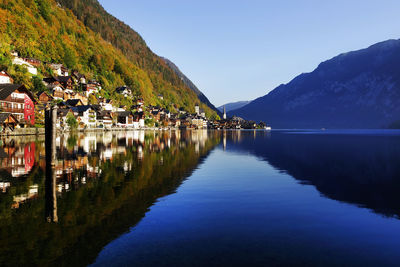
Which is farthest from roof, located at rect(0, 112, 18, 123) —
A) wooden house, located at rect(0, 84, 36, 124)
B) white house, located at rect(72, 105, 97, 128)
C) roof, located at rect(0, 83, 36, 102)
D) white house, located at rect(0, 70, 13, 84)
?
white house, located at rect(72, 105, 97, 128)

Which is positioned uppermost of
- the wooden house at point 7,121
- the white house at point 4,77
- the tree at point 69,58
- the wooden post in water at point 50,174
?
the tree at point 69,58

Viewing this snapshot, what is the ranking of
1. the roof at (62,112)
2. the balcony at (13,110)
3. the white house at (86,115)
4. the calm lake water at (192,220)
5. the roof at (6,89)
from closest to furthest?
the calm lake water at (192,220) < the balcony at (13,110) < the roof at (6,89) < the roof at (62,112) < the white house at (86,115)

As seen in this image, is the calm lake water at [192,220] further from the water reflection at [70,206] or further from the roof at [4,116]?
the roof at [4,116]

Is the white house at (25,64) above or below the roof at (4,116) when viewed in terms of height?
above

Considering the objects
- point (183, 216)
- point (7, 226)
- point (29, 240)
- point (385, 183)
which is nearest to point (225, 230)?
point (183, 216)

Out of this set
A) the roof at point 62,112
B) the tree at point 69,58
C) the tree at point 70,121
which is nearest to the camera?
the roof at point 62,112

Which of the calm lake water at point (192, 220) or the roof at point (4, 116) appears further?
the roof at point (4, 116)

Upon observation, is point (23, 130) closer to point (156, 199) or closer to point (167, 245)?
point (156, 199)

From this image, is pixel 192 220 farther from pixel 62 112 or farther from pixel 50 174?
pixel 62 112

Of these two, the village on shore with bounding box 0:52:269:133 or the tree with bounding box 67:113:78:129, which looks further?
the tree with bounding box 67:113:78:129

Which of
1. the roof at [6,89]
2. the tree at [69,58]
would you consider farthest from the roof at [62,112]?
the tree at [69,58]

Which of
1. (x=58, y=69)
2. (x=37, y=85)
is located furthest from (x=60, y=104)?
(x=58, y=69)

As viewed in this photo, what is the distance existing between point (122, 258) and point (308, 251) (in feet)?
20.0

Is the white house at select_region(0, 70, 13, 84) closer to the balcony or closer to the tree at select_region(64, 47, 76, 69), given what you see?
the balcony
